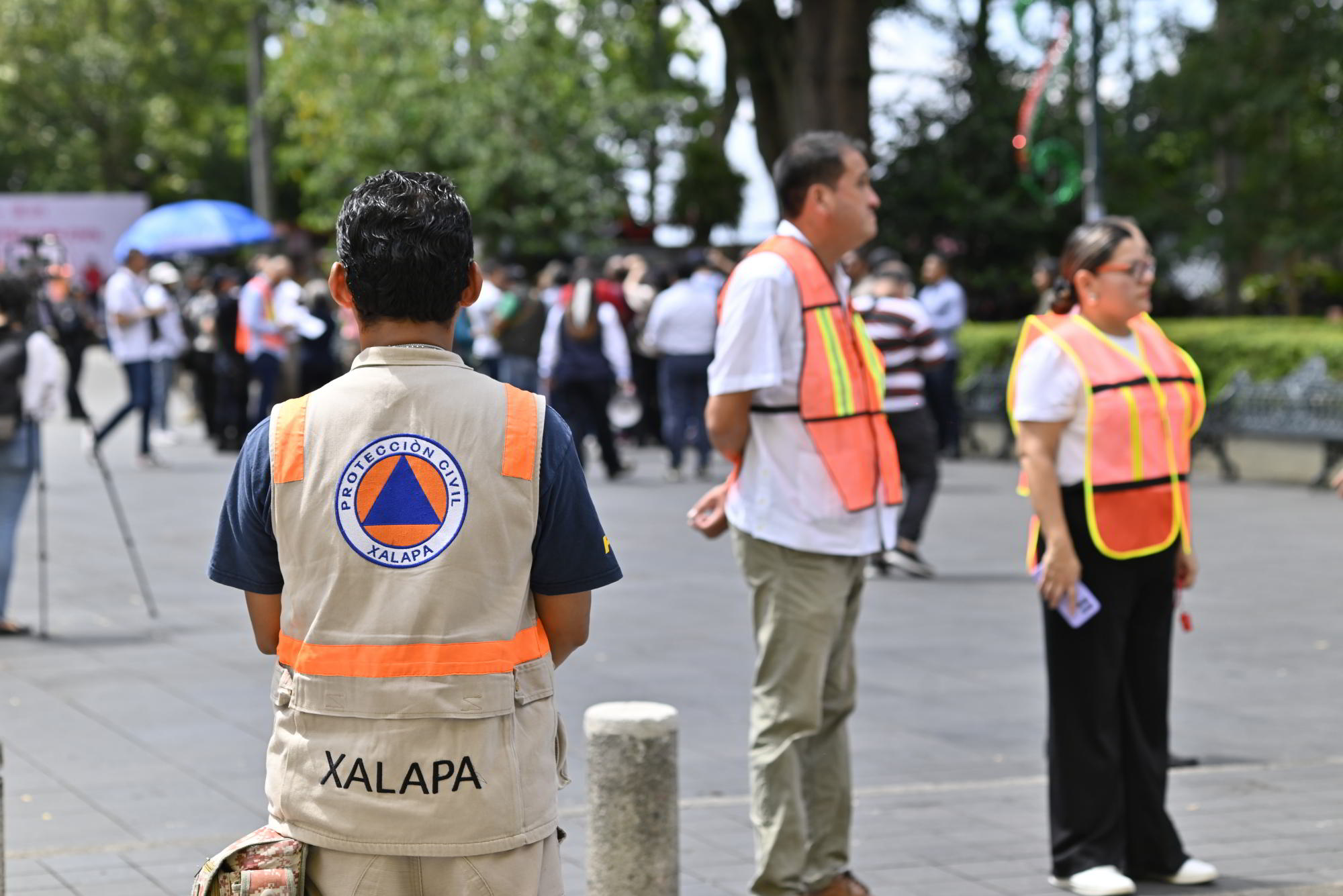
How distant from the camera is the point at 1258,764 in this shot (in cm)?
671

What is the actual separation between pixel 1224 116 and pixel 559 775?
20650 millimetres

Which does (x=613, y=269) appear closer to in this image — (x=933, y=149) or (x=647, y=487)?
(x=647, y=487)

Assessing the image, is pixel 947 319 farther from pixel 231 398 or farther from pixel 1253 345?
pixel 231 398

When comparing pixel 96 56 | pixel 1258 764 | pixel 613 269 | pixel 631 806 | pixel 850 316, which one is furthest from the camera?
pixel 96 56

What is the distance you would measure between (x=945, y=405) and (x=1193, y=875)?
13128 mm

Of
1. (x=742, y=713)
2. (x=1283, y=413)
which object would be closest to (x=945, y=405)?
(x=1283, y=413)

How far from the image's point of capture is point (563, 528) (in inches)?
115

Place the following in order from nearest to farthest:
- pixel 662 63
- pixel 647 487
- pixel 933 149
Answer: pixel 647 487 → pixel 933 149 → pixel 662 63

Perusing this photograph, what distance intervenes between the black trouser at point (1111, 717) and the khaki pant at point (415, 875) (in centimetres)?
267

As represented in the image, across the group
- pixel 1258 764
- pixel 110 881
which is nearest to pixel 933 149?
pixel 1258 764

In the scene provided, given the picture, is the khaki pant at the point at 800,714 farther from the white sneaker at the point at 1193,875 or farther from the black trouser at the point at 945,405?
the black trouser at the point at 945,405

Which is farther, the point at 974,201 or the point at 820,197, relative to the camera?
the point at 974,201

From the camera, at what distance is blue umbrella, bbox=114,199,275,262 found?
26344 millimetres

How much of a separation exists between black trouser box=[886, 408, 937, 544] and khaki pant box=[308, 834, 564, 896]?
8.67 m
